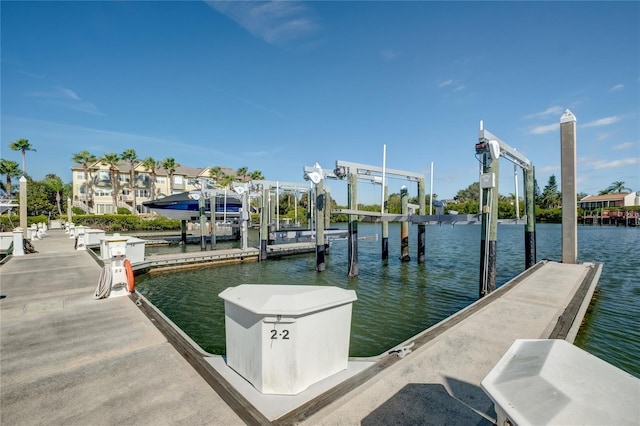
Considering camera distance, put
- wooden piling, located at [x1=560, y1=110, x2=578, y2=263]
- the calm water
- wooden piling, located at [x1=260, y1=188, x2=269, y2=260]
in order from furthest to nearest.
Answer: wooden piling, located at [x1=260, y1=188, x2=269, y2=260], wooden piling, located at [x1=560, y1=110, x2=578, y2=263], the calm water

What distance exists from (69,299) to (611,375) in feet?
31.3

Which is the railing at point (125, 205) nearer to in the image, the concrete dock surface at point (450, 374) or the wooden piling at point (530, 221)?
the wooden piling at point (530, 221)

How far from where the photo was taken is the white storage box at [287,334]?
10.2 feet

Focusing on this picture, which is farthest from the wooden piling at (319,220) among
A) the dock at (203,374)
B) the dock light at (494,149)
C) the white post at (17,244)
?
the white post at (17,244)

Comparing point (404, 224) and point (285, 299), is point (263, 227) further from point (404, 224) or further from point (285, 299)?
point (285, 299)

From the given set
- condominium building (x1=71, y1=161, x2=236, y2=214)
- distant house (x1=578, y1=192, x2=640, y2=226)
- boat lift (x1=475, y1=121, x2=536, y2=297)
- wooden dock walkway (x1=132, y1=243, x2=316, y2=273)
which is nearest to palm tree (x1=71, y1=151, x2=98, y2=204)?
condominium building (x1=71, y1=161, x2=236, y2=214)

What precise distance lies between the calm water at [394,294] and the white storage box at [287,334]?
8.96 feet

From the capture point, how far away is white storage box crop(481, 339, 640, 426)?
1.38m

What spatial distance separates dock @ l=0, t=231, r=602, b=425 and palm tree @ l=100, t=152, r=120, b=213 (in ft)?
164

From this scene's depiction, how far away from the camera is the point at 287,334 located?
10.2 feet

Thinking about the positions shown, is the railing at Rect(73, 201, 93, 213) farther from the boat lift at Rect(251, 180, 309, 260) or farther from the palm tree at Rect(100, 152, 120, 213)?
the boat lift at Rect(251, 180, 309, 260)

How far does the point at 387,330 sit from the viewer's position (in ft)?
23.3

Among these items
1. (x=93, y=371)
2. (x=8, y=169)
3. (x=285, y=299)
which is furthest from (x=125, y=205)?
(x=285, y=299)

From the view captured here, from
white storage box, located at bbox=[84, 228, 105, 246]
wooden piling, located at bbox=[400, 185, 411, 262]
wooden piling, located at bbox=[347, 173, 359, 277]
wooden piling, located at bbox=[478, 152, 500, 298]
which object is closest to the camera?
wooden piling, located at bbox=[478, 152, 500, 298]
